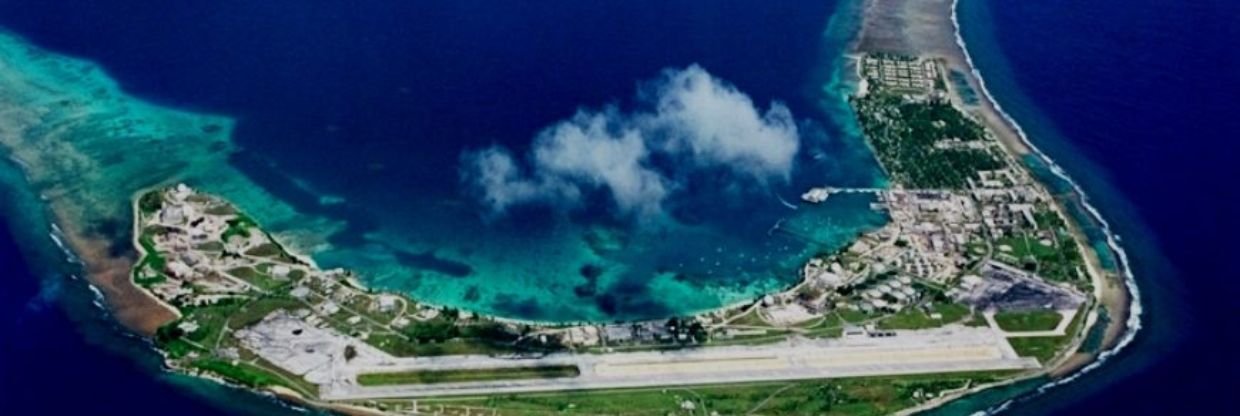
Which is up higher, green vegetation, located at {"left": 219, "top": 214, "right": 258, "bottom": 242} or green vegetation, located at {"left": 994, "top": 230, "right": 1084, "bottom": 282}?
green vegetation, located at {"left": 219, "top": 214, "right": 258, "bottom": 242}

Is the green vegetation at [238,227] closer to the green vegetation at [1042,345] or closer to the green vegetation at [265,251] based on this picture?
the green vegetation at [265,251]

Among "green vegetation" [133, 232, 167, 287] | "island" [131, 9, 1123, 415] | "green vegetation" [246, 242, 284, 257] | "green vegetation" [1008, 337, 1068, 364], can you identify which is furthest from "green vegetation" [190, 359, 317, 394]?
"green vegetation" [1008, 337, 1068, 364]

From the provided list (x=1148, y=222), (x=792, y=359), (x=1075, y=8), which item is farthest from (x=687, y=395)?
(x=1075, y=8)

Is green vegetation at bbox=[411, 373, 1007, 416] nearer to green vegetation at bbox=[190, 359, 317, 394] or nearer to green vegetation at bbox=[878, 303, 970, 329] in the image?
green vegetation at bbox=[878, 303, 970, 329]

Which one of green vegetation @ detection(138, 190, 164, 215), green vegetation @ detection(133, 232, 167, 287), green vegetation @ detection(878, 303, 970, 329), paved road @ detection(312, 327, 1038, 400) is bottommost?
paved road @ detection(312, 327, 1038, 400)

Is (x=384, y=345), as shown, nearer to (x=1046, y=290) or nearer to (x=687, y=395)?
(x=687, y=395)

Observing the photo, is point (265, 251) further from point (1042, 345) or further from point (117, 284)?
point (1042, 345)

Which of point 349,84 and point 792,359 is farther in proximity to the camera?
point 349,84
